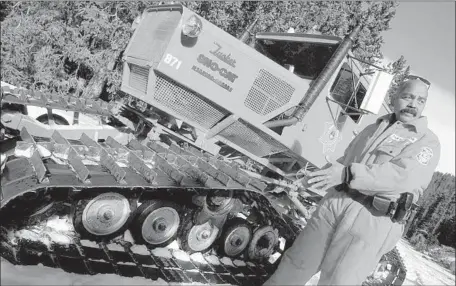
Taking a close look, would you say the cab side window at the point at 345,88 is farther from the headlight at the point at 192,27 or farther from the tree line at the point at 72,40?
the tree line at the point at 72,40

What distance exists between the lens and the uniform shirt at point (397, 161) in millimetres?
2484

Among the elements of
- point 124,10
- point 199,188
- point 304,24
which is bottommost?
point 199,188

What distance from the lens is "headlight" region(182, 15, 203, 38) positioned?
15.1ft

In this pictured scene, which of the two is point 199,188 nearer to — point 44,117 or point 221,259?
point 221,259

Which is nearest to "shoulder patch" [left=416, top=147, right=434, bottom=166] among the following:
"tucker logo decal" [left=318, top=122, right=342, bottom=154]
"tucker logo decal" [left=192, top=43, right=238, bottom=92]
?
"tucker logo decal" [left=192, top=43, right=238, bottom=92]

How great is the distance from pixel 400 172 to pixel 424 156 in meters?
0.24

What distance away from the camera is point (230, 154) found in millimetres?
6219

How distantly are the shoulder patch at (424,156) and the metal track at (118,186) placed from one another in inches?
76.6

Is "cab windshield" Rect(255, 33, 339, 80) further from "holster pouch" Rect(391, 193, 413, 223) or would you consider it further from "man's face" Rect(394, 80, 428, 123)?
"holster pouch" Rect(391, 193, 413, 223)

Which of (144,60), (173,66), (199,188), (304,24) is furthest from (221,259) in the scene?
(304,24)

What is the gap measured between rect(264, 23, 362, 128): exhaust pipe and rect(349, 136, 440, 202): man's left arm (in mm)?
2791

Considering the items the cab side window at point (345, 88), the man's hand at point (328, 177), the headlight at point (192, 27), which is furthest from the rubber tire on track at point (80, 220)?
the cab side window at point (345, 88)

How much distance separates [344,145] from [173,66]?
→ 3.35 m

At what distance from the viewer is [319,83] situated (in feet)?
17.9
